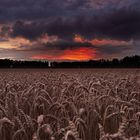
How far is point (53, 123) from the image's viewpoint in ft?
18.4

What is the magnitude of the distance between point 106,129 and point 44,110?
4.16 feet

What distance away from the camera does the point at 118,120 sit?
221 inches

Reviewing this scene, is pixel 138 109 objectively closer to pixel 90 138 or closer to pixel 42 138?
pixel 90 138

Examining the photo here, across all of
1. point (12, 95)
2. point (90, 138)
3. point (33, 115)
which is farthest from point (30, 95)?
point (90, 138)

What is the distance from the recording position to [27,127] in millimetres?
5145

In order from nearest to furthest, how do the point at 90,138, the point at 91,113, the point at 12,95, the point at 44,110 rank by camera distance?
the point at 90,138, the point at 91,113, the point at 44,110, the point at 12,95

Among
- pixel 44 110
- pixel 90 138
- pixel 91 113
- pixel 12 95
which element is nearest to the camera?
pixel 90 138

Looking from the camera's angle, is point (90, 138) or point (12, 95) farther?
point (12, 95)

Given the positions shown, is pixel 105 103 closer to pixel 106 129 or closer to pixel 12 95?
pixel 106 129

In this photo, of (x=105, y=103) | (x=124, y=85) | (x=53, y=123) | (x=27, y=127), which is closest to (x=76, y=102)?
(x=105, y=103)

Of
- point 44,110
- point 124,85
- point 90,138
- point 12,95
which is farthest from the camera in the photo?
point 124,85

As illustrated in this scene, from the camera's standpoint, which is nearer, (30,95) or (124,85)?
(30,95)

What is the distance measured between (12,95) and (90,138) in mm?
2595

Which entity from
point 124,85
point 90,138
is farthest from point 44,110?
point 124,85
